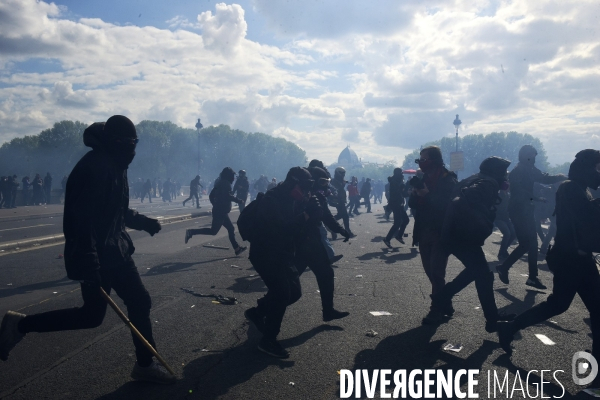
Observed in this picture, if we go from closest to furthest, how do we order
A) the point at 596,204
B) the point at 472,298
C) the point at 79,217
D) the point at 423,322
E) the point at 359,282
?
the point at 79,217
the point at 596,204
the point at 423,322
the point at 472,298
the point at 359,282

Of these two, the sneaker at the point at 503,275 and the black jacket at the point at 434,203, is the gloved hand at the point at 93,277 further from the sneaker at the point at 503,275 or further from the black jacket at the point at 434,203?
the sneaker at the point at 503,275

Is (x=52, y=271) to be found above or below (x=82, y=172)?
below

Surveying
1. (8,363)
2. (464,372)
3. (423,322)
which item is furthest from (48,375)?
(423,322)

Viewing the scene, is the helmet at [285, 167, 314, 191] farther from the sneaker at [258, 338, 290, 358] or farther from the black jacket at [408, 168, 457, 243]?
the black jacket at [408, 168, 457, 243]

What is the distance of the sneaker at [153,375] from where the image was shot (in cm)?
404

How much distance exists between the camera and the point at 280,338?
532cm

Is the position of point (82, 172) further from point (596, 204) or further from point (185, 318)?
point (596, 204)

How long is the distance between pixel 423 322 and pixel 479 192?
1473mm

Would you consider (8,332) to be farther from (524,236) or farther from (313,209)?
(524,236)

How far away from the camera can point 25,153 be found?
277ft

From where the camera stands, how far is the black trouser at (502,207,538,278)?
323 inches

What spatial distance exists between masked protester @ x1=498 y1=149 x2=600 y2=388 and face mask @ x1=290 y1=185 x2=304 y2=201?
1.99m

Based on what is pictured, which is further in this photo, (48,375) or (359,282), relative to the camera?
(359,282)

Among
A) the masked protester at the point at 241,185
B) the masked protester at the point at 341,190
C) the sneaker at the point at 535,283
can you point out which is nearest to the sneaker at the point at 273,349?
the sneaker at the point at 535,283
